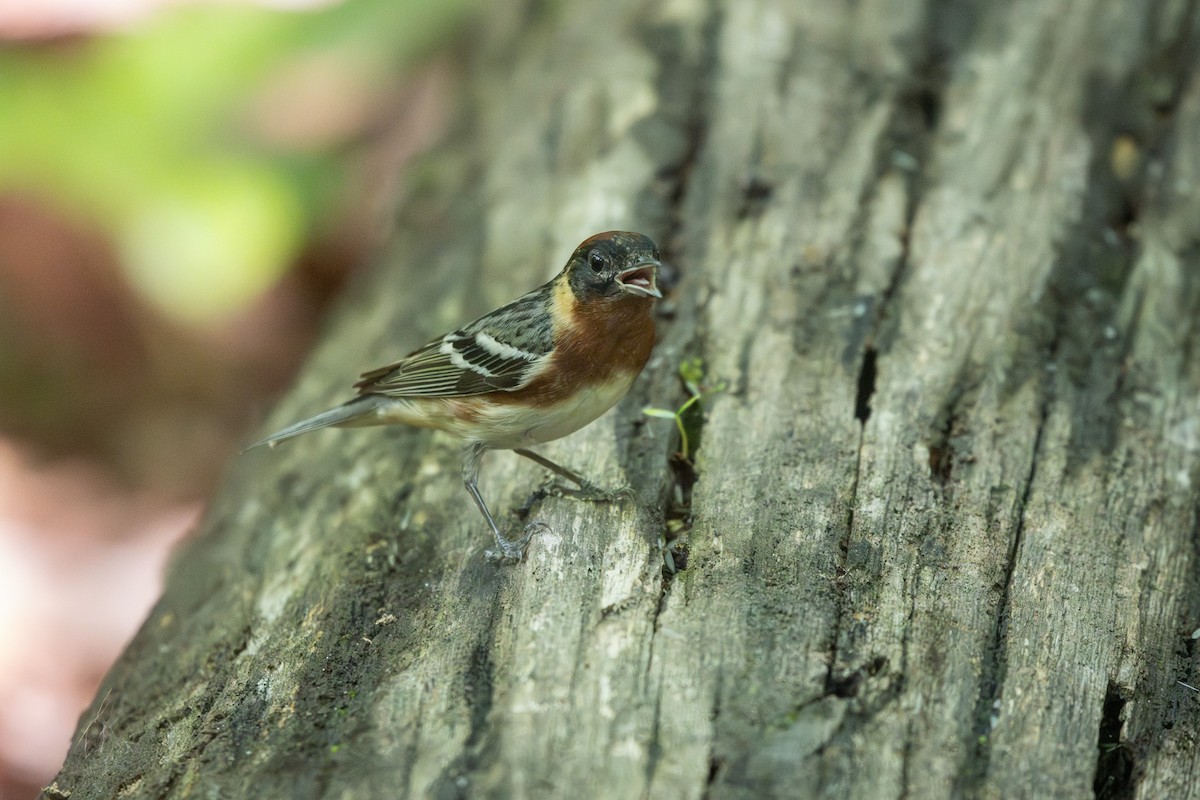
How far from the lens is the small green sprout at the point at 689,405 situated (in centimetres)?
429

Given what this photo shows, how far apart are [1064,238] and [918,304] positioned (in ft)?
2.86

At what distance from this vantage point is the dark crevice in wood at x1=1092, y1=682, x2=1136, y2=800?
120 inches

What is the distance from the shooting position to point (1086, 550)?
3.77 m

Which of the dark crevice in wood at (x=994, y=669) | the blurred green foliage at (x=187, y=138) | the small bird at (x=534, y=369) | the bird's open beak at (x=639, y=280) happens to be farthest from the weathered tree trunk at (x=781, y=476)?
the blurred green foliage at (x=187, y=138)

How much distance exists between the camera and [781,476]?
13.2 ft

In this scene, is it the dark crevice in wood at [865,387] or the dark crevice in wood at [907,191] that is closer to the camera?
the dark crevice in wood at [907,191]

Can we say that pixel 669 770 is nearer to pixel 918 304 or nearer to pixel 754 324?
pixel 754 324

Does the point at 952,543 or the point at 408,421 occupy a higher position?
the point at 408,421

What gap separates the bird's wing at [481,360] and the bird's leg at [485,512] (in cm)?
23

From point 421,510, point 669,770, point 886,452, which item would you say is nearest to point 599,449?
point 421,510

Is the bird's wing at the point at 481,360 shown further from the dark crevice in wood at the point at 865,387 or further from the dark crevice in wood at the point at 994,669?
the dark crevice in wood at the point at 994,669

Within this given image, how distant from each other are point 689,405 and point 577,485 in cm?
56

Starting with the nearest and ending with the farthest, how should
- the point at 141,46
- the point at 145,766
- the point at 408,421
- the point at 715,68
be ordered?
the point at 145,766 < the point at 408,421 < the point at 715,68 < the point at 141,46

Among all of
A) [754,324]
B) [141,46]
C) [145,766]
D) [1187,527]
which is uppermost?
[141,46]
